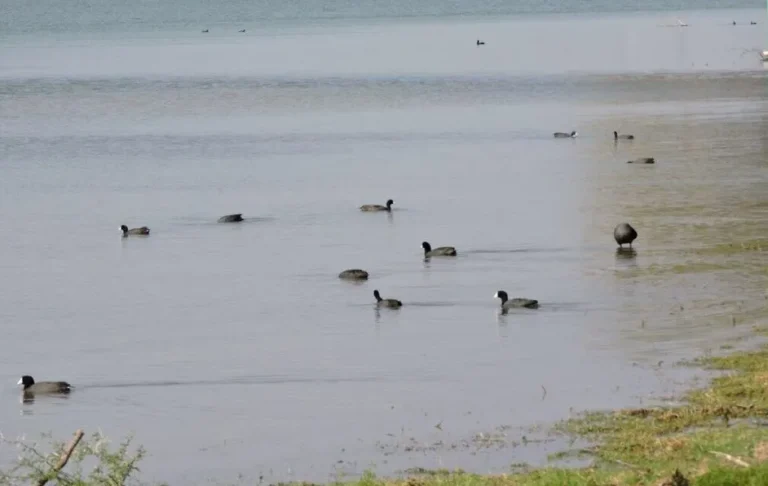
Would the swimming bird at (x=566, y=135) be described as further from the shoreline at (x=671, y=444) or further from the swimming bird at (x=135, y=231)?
the shoreline at (x=671, y=444)

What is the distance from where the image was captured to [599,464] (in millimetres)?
14031

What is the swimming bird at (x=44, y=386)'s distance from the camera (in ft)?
64.2

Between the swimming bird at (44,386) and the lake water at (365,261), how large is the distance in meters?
0.22

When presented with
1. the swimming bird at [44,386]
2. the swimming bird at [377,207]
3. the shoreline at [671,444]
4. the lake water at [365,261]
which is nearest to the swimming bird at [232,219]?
the lake water at [365,261]

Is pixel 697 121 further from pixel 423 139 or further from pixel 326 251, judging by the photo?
pixel 326 251

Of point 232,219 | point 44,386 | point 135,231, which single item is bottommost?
point 44,386

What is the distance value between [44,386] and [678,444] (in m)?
8.62

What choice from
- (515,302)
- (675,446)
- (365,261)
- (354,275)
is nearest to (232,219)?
(365,261)

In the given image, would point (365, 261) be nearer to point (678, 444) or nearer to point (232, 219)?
point (232, 219)

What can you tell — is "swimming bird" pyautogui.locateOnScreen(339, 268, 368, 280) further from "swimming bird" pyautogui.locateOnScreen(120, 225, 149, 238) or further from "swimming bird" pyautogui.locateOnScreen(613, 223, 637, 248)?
"swimming bird" pyautogui.locateOnScreen(120, 225, 149, 238)

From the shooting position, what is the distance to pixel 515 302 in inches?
924

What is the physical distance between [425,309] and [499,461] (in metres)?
9.24

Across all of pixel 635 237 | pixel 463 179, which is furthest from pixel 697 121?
pixel 635 237

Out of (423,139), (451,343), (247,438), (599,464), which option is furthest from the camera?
(423,139)
